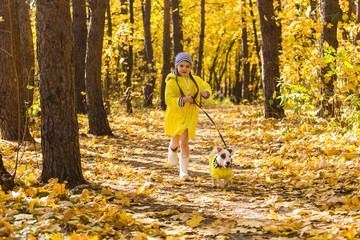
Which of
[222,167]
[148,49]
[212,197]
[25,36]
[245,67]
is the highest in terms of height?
[148,49]

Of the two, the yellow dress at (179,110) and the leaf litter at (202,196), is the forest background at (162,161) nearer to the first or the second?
the leaf litter at (202,196)

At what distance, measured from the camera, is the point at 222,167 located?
207 inches

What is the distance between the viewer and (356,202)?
389 cm

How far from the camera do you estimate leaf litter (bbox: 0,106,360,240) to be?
3.34 meters

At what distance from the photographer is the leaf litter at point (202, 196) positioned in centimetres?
334

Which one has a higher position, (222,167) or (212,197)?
(222,167)

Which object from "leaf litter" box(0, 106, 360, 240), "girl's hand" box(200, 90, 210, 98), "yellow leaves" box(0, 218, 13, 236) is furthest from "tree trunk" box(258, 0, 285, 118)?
"yellow leaves" box(0, 218, 13, 236)

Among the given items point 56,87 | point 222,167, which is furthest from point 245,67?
point 56,87

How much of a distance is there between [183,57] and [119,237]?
3.32 meters

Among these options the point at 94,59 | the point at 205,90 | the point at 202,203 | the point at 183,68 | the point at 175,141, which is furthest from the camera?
the point at 94,59

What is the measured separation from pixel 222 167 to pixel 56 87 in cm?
249

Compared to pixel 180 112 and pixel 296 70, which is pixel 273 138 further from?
pixel 180 112

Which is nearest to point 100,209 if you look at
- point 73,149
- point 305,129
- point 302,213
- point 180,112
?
point 73,149

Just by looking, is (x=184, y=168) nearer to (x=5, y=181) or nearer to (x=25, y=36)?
(x=5, y=181)
